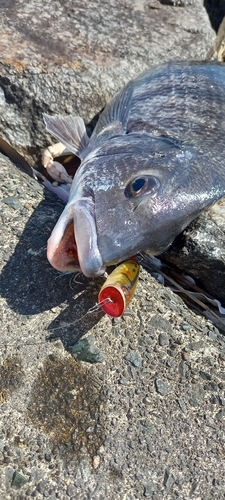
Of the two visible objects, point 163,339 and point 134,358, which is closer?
point 134,358

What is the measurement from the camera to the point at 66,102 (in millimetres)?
4609

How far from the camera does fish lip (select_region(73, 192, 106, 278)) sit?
287 centimetres

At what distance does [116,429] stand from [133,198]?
47.5 inches

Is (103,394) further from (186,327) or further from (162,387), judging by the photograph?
(186,327)

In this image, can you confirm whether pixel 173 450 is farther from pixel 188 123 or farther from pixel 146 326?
pixel 188 123

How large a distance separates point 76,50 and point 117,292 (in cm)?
268

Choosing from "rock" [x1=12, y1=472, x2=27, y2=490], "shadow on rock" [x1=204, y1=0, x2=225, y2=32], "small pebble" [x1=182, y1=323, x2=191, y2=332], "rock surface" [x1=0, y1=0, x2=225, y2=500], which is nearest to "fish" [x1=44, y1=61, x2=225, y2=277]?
"rock surface" [x1=0, y1=0, x2=225, y2=500]

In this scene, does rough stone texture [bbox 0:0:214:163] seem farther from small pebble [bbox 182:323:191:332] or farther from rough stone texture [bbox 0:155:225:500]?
small pebble [bbox 182:323:191:332]

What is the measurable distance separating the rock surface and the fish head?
0.33 m

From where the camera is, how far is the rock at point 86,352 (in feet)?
9.82

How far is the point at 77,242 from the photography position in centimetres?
292

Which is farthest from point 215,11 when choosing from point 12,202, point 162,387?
point 162,387

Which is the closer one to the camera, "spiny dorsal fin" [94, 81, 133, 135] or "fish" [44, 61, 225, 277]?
"fish" [44, 61, 225, 277]

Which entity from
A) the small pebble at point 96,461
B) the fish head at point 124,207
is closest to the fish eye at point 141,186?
the fish head at point 124,207
